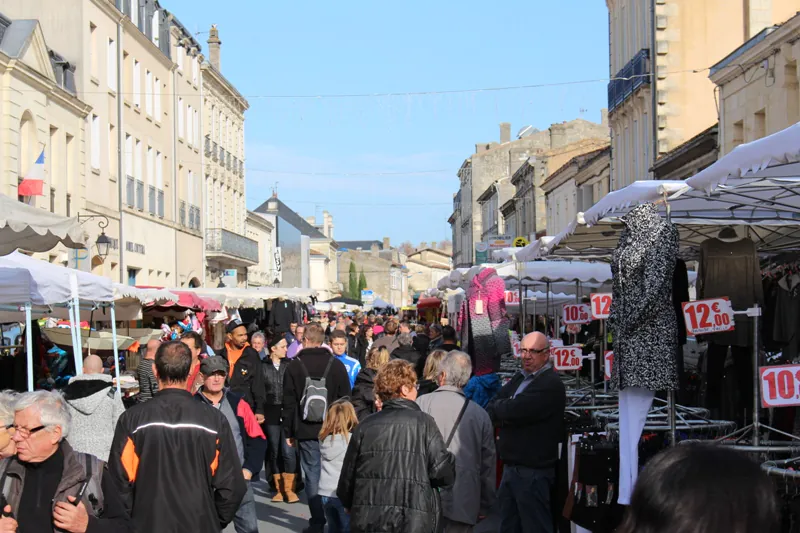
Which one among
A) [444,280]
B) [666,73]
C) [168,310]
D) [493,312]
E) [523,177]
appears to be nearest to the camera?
[493,312]

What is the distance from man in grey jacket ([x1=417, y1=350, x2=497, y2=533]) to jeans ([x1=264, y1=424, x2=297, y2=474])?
483 centimetres

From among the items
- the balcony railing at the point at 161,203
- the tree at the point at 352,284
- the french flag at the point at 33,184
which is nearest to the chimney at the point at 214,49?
the balcony railing at the point at 161,203

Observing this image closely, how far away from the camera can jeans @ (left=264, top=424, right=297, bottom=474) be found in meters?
12.0

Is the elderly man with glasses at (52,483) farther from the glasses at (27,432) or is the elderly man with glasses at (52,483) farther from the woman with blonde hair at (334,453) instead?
the woman with blonde hair at (334,453)

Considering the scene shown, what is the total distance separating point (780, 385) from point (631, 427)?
2.85 ft

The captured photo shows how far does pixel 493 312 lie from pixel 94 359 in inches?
216

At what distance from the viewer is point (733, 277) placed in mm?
8148

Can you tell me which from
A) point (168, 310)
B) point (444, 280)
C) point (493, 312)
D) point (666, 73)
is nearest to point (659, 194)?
point (493, 312)

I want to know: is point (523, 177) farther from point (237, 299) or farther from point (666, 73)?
point (237, 299)

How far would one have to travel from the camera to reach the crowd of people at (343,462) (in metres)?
2.01

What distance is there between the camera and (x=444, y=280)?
61.4ft

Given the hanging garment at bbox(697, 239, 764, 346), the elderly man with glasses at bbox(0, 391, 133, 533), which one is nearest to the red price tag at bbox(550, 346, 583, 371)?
the hanging garment at bbox(697, 239, 764, 346)

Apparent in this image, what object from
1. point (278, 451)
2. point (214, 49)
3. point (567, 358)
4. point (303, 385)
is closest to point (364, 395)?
point (303, 385)

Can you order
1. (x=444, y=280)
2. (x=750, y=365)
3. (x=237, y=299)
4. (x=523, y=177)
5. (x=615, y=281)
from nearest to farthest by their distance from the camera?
(x=615, y=281) → (x=750, y=365) → (x=444, y=280) → (x=237, y=299) → (x=523, y=177)
